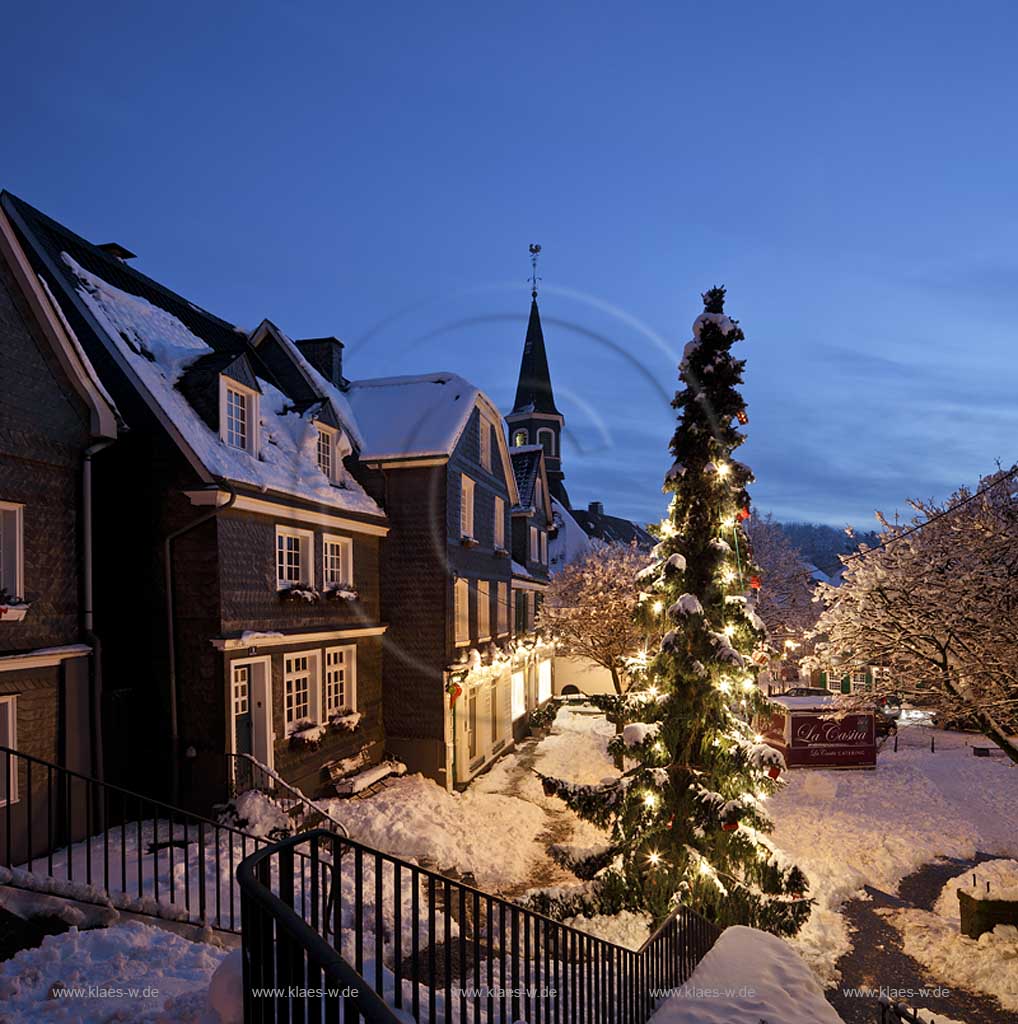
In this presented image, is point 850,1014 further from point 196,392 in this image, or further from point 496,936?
point 196,392

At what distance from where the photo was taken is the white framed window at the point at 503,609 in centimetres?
2742

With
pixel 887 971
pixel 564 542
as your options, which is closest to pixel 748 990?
pixel 887 971

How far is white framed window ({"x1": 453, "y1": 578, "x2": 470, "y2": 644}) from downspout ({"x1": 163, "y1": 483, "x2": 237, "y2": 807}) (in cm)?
876

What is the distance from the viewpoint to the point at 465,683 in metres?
22.0

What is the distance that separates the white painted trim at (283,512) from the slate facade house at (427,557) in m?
1.30

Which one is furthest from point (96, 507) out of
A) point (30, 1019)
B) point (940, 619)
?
point (940, 619)

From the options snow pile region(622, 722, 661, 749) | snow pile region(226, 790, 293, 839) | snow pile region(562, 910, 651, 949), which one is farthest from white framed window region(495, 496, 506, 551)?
snow pile region(562, 910, 651, 949)

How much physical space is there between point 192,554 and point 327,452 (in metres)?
5.98

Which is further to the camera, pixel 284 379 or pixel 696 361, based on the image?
pixel 284 379

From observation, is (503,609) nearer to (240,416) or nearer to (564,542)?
(240,416)

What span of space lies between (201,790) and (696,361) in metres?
12.1

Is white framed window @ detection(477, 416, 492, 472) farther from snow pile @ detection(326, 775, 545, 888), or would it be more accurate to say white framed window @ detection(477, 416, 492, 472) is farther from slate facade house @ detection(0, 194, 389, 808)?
snow pile @ detection(326, 775, 545, 888)

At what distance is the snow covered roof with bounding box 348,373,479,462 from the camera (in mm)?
20688

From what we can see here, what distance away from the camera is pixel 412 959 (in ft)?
20.9
